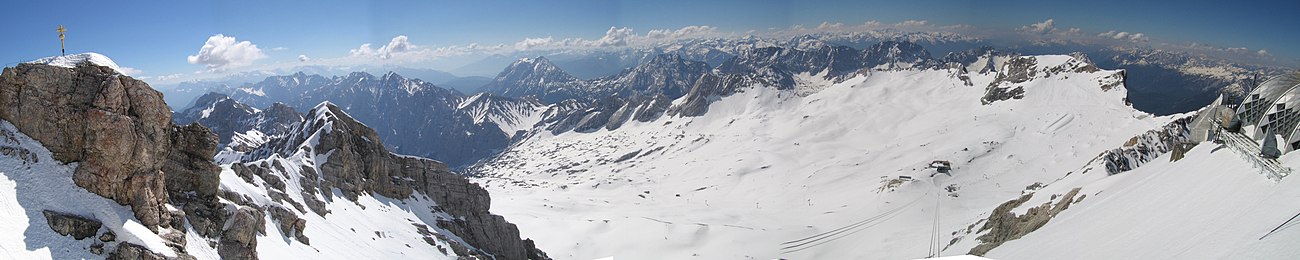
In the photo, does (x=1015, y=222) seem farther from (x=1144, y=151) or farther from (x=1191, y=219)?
(x=1191, y=219)

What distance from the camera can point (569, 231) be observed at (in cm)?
10744

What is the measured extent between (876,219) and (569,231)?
55.4 m

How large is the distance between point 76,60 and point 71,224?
8324 millimetres

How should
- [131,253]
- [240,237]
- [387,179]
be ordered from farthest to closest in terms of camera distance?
[387,179] → [240,237] → [131,253]

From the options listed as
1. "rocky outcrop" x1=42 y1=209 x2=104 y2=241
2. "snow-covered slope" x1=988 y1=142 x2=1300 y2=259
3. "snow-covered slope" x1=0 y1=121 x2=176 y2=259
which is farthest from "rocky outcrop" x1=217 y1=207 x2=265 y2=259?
"snow-covered slope" x1=988 y1=142 x2=1300 y2=259

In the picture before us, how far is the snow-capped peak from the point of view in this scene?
84.2 feet

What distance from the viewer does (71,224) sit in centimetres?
2289

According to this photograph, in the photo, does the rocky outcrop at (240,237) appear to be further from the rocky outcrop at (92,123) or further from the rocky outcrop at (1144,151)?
the rocky outcrop at (1144,151)

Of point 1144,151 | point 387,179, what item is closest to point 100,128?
point 387,179

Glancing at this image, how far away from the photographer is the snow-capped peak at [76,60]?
25.7m

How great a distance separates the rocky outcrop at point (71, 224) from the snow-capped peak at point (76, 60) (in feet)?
24.0

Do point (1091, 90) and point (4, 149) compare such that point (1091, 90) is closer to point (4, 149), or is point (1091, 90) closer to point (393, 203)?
point (393, 203)

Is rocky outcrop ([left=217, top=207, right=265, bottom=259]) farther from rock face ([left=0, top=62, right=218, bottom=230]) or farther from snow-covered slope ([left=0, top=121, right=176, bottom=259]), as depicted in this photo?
snow-covered slope ([left=0, top=121, right=176, bottom=259])

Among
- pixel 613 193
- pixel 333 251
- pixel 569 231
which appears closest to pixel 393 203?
pixel 333 251
